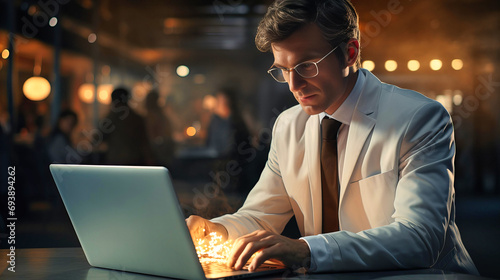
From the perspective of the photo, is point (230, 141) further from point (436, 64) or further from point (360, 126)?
point (360, 126)

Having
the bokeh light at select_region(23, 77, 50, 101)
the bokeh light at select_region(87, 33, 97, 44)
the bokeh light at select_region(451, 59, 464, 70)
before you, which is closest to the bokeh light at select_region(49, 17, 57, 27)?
the bokeh light at select_region(87, 33, 97, 44)

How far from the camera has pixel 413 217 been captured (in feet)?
4.53

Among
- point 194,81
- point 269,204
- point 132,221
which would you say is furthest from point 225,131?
point 132,221

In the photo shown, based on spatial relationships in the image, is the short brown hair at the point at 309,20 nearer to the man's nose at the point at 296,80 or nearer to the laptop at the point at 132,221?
the man's nose at the point at 296,80

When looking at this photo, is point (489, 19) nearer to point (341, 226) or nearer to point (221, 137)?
point (221, 137)

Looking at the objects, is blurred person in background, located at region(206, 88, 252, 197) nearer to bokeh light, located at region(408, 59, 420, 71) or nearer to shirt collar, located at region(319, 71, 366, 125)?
bokeh light, located at region(408, 59, 420, 71)

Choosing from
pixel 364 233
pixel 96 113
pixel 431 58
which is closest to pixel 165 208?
pixel 364 233

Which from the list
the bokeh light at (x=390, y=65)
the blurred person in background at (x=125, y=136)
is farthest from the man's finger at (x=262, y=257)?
the bokeh light at (x=390, y=65)

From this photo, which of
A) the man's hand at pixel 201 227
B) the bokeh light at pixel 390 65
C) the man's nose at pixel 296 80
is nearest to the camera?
the man's hand at pixel 201 227

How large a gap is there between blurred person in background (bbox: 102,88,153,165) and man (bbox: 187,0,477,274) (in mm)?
4654

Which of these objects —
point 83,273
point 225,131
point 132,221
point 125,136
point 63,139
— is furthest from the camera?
point 225,131

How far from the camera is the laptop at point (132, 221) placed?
1.03 metres

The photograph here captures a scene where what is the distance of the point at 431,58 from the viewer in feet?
28.9

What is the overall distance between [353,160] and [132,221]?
2.44 ft
